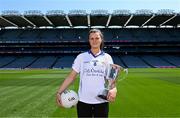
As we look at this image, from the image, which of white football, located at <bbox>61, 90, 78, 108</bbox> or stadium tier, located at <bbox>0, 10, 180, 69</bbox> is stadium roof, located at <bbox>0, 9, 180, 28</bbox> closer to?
stadium tier, located at <bbox>0, 10, 180, 69</bbox>

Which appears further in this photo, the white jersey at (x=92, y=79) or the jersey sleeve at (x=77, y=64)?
the jersey sleeve at (x=77, y=64)

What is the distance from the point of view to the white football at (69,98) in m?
6.72

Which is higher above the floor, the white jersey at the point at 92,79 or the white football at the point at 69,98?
the white jersey at the point at 92,79

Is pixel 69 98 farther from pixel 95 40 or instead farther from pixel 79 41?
pixel 79 41

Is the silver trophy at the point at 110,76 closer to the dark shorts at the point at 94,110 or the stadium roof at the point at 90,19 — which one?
the dark shorts at the point at 94,110

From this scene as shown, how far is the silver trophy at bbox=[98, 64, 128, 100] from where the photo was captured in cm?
638

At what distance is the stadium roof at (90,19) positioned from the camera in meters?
91.2

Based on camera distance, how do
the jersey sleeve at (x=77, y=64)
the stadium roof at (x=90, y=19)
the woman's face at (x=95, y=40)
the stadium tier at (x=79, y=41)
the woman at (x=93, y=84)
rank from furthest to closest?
1. the stadium tier at (x=79, y=41)
2. the stadium roof at (x=90, y=19)
3. the jersey sleeve at (x=77, y=64)
4. the woman's face at (x=95, y=40)
5. the woman at (x=93, y=84)

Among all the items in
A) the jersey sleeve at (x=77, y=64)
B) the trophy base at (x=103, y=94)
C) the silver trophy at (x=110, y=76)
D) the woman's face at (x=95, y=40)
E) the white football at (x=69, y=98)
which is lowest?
the white football at (x=69, y=98)

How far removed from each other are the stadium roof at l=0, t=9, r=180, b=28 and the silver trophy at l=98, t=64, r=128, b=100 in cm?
8476

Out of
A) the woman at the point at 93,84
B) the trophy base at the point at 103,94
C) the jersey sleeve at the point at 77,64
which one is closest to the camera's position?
the trophy base at the point at 103,94

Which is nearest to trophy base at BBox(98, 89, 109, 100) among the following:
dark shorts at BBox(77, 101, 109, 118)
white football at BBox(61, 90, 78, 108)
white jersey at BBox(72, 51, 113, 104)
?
white jersey at BBox(72, 51, 113, 104)

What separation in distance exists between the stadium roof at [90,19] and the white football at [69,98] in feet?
277

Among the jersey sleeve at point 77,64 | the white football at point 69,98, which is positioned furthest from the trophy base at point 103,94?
the jersey sleeve at point 77,64
